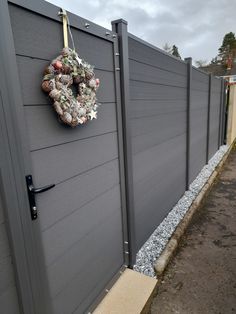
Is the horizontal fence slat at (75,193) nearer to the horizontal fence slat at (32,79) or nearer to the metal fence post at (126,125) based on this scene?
the metal fence post at (126,125)

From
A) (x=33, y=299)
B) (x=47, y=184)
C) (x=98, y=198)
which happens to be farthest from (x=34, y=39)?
(x=33, y=299)

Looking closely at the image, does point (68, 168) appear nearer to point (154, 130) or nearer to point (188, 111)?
point (154, 130)

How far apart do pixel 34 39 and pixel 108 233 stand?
4.55 feet

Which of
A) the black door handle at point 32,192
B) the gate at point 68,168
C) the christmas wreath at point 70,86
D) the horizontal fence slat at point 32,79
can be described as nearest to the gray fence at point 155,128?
the gate at point 68,168

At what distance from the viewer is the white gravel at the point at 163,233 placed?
2.13 meters

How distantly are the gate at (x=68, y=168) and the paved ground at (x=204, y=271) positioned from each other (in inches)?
20.6

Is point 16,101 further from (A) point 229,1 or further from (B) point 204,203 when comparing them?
(A) point 229,1

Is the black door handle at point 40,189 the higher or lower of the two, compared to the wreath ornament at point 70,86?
lower

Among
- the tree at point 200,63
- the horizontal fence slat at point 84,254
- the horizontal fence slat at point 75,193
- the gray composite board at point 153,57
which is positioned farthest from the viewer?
the tree at point 200,63

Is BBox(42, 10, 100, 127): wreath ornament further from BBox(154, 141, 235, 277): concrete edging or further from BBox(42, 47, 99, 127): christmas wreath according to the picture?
BBox(154, 141, 235, 277): concrete edging

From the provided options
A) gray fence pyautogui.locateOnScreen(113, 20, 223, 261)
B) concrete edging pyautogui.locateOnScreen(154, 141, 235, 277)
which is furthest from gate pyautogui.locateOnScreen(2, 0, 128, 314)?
concrete edging pyautogui.locateOnScreen(154, 141, 235, 277)

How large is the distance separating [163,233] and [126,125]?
1493mm

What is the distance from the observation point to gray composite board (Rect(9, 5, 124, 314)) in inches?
41.5

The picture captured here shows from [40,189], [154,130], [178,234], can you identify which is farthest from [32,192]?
[178,234]
